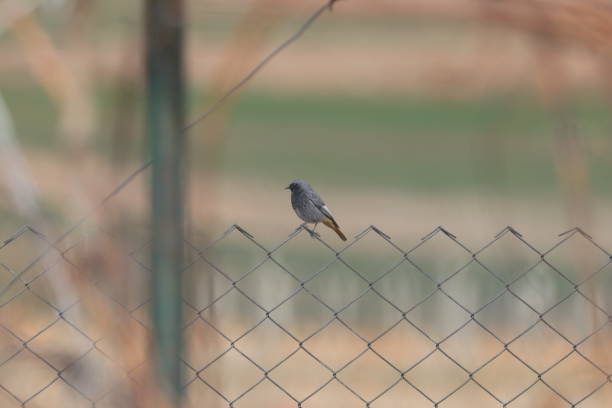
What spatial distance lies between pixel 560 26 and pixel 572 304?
1.87m

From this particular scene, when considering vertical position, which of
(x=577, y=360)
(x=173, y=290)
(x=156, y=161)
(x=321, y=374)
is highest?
(x=156, y=161)

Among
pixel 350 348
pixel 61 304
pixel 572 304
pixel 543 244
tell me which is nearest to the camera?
pixel 61 304

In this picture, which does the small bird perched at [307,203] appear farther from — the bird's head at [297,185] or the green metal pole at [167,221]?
the green metal pole at [167,221]

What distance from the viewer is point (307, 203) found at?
199cm

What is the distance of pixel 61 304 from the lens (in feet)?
7.28

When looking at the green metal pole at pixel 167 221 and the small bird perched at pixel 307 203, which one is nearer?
the green metal pole at pixel 167 221

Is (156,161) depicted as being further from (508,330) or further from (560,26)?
(508,330)

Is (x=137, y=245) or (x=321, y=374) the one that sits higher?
(x=137, y=245)

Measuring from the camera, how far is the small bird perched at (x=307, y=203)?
199 cm

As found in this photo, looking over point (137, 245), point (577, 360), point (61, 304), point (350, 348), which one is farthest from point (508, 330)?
point (137, 245)

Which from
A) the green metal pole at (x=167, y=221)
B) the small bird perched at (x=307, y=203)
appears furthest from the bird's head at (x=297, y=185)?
the green metal pole at (x=167, y=221)

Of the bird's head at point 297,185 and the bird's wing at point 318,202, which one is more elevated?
the bird's head at point 297,185

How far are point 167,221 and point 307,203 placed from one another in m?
0.80

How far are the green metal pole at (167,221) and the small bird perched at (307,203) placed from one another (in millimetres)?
769
